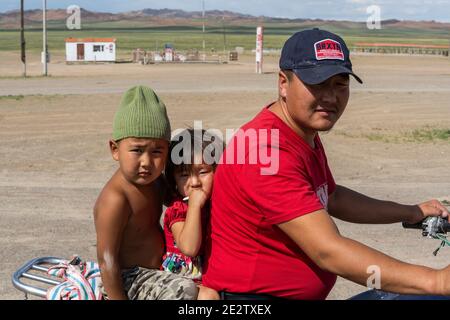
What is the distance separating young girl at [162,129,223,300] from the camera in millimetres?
2971

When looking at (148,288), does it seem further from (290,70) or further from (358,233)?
(358,233)

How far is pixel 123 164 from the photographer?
3.04m

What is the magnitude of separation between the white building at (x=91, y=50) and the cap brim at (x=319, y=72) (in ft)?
157

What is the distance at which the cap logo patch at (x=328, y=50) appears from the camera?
2654 millimetres

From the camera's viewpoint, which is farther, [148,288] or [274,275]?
[148,288]

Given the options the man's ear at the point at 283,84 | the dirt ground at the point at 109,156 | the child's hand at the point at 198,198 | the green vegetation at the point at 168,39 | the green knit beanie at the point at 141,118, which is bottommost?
the dirt ground at the point at 109,156

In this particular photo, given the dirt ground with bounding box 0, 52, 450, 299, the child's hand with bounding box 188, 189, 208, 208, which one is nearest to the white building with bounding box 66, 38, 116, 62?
the dirt ground with bounding box 0, 52, 450, 299

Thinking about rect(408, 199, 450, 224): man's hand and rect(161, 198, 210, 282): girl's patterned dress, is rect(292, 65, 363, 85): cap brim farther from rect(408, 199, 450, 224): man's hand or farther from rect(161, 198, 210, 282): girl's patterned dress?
rect(408, 199, 450, 224): man's hand

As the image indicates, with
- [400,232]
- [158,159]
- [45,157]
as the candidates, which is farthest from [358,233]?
[45,157]

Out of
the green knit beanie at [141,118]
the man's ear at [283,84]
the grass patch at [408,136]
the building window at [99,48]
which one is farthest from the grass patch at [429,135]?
the building window at [99,48]

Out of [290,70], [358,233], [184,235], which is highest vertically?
[290,70]

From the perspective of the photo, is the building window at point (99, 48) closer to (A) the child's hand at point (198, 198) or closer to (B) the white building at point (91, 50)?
(B) the white building at point (91, 50)

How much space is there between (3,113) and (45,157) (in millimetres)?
6204

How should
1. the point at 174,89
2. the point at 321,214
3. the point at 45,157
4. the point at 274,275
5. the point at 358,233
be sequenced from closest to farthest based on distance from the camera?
the point at 321,214 → the point at 274,275 → the point at 358,233 → the point at 45,157 → the point at 174,89
